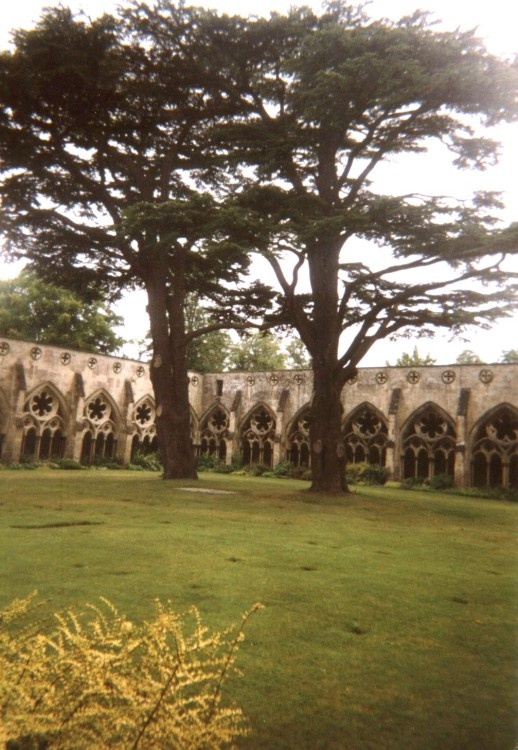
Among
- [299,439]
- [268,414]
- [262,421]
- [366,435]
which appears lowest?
[299,439]

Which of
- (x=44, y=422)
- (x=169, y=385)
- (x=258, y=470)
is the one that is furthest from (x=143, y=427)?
(x=169, y=385)

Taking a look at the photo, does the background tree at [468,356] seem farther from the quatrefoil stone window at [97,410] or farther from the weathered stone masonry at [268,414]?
the quatrefoil stone window at [97,410]

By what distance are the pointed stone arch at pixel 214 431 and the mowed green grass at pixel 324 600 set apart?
2062 cm

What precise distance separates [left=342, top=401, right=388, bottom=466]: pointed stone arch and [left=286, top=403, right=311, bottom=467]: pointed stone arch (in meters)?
1.96

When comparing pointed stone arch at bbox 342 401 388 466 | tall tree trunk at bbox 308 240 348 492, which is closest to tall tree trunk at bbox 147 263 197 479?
tall tree trunk at bbox 308 240 348 492

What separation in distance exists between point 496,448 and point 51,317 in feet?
96.7

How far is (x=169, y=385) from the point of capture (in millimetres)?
17547

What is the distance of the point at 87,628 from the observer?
3.45 m

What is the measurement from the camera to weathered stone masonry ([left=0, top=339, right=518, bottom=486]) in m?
23.8

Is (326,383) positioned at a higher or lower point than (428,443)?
higher

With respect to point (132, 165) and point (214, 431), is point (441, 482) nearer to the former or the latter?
point (214, 431)

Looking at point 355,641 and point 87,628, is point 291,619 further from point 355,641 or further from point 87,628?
point 87,628

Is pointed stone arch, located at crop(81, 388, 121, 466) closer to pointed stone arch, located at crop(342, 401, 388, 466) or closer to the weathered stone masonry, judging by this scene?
the weathered stone masonry

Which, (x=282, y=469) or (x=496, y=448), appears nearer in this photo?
(x=496, y=448)
